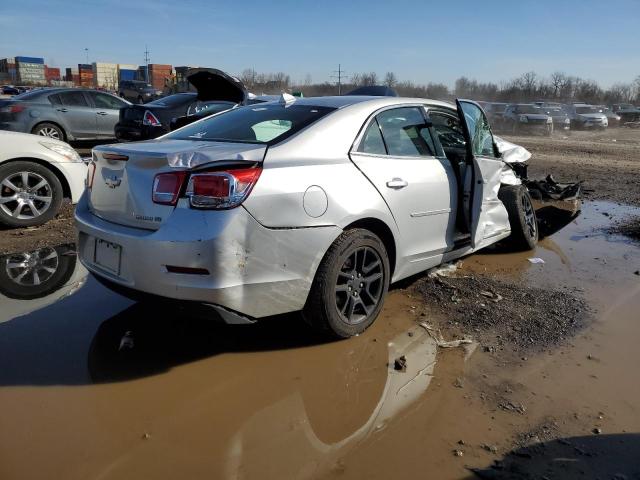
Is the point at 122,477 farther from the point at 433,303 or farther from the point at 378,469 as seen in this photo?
the point at 433,303

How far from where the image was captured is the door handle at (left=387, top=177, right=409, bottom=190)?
3667mm

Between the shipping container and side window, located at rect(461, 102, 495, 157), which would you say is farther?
the shipping container

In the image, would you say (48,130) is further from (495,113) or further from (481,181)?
(495,113)

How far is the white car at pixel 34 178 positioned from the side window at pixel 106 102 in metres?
7.64

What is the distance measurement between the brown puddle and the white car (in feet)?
7.33

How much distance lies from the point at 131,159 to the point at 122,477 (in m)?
1.74

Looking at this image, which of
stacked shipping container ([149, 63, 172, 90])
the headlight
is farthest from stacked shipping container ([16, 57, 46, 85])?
the headlight

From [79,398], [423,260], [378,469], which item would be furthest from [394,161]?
[79,398]

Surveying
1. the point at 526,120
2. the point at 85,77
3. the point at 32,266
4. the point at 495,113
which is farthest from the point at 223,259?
the point at 85,77

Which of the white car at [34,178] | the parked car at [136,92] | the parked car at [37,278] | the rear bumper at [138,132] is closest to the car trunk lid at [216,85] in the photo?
the rear bumper at [138,132]

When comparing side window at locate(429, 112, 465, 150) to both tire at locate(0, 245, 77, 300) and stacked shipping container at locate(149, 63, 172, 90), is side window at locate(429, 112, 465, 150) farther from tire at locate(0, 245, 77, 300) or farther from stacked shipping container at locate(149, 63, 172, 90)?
stacked shipping container at locate(149, 63, 172, 90)

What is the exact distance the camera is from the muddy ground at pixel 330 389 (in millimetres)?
2385

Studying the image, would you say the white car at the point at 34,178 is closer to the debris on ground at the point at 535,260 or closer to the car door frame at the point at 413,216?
the car door frame at the point at 413,216

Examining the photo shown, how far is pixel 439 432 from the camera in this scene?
2621 mm
